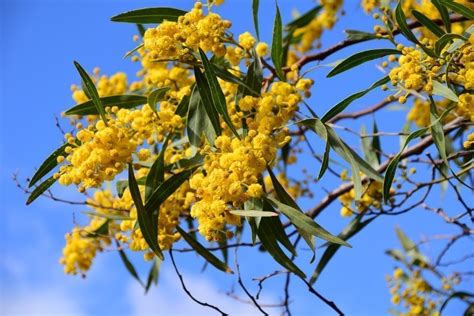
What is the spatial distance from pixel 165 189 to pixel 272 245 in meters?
0.35

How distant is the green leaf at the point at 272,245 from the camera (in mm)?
1972

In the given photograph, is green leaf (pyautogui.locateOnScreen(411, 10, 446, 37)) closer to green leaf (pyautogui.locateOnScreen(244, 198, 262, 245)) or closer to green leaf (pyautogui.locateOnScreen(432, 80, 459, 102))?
green leaf (pyautogui.locateOnScreen(432, 80, 459, 102))

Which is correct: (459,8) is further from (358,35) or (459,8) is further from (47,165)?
(47,165)

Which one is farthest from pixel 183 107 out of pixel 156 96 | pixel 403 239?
pixel 403 239

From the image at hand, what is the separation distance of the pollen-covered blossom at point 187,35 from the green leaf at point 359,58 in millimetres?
348

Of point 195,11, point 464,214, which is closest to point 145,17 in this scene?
point 195,11

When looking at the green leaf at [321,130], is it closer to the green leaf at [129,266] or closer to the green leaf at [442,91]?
the green leaf at [442,91]

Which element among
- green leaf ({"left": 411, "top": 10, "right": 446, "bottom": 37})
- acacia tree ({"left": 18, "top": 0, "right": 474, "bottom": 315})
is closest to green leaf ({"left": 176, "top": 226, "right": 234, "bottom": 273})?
acacia tree ({"left": 18, "top": 0, "right": 474, "bottom": 315})

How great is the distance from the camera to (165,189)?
6.66 feet

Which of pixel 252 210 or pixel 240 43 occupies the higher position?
pixel 240 43

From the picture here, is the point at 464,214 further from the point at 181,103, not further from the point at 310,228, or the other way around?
the point at 181,103

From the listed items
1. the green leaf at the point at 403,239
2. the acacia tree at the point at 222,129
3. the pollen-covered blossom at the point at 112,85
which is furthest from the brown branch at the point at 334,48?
the green leaf at the point at 403,239

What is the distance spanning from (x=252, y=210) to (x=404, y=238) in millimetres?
1945

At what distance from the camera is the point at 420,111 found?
11.3 feet
